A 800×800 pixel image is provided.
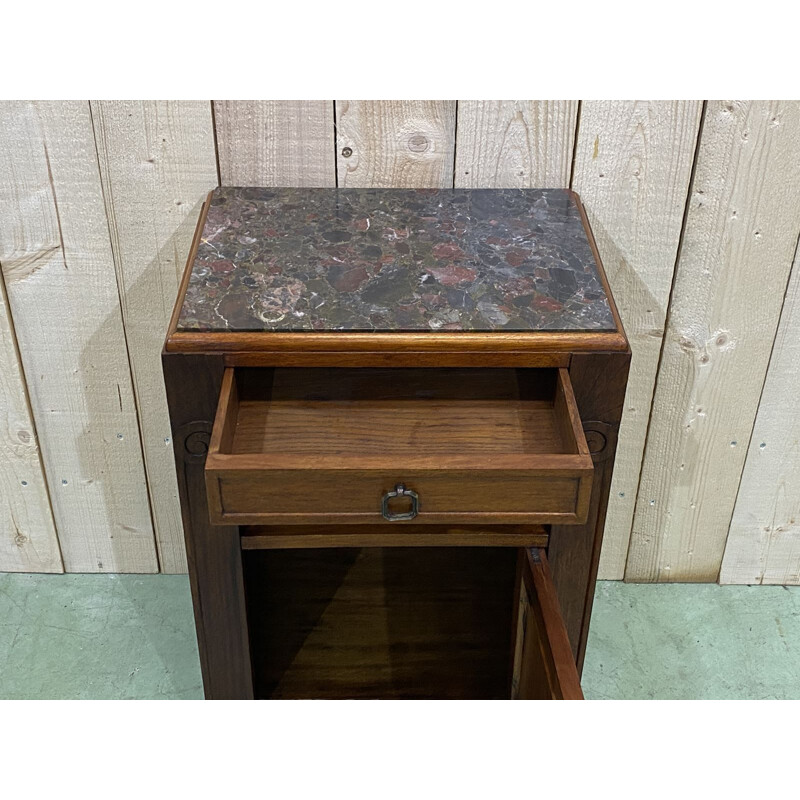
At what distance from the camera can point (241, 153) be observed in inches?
63.0

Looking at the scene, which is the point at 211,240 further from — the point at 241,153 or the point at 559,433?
the point at 559,433

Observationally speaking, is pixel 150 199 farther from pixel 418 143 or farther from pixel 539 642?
pixel 539 642

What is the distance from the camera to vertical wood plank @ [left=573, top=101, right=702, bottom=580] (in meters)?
1.58

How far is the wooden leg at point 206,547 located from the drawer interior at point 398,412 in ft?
0.18

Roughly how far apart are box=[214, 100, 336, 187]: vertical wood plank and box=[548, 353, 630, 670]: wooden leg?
1.91 ft

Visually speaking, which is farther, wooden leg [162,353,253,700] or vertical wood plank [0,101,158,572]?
vertical wood plank [0,101,158,572]

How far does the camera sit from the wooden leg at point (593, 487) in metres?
1.31

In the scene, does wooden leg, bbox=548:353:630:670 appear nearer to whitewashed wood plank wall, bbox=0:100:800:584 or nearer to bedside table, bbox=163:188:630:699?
bedside table, bbox=163:188:630:699

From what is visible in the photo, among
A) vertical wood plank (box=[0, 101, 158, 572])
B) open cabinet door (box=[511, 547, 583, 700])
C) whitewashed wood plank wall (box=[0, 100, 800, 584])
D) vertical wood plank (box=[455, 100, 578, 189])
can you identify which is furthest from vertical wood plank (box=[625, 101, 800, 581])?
vertical wood plank (box=[0, 101, 158, 572])

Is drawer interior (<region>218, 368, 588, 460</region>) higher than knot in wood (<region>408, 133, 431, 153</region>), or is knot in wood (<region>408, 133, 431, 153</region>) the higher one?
knot in wood (<region>408, 133, 431, 153</region>)

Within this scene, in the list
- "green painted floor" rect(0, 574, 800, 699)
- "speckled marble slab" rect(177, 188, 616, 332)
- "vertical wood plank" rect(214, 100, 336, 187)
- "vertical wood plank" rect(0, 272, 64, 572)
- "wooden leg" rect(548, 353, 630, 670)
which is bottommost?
"green painted floor" rect(0, 574, 800, 699)

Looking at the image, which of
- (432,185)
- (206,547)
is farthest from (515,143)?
(206,547)

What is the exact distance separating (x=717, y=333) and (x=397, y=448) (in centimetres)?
75

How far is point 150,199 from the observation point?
165 centimetres
